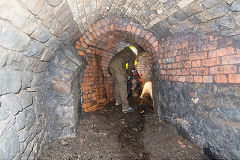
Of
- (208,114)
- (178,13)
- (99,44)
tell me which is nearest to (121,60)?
(99,44)

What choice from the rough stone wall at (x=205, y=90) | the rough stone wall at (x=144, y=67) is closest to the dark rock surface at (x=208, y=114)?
the rough stone wall at (x=205, y=90)

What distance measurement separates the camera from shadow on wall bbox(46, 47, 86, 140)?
91.8 inches

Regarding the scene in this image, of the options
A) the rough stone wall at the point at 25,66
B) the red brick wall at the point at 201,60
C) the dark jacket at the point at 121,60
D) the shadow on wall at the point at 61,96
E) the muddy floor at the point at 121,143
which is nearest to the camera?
the rough stone wall at the point at 25,66

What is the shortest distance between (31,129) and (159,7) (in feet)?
7.82

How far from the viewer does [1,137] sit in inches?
48.4

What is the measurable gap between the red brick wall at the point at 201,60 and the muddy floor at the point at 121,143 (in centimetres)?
104

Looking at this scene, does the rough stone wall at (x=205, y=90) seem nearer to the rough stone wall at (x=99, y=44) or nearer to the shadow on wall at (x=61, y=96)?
A: the rough stone wall at (x=99, y=44)

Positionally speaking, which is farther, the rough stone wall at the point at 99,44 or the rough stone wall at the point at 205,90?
the rough stone wall at the point at 99,44

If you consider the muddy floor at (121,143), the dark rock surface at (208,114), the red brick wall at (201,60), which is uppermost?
the red brick wall at (201,60)

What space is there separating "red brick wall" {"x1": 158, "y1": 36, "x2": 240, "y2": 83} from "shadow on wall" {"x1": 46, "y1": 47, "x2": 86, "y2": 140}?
1741mm

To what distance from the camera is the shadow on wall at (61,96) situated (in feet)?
7.65

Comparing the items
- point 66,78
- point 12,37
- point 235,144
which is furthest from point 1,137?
point 235,144

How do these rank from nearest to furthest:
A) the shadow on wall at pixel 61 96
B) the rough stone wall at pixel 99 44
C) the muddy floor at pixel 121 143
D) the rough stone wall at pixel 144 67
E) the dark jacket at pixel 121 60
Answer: the muddy floor at pixel 121 143
the shadow on wall at pixel 61 96
the rough stone wall at pixel 99 44
the dark jacket at pixel 121 60
the rough stone wall at pixel 144 67

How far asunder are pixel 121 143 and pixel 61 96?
1.30 metres
